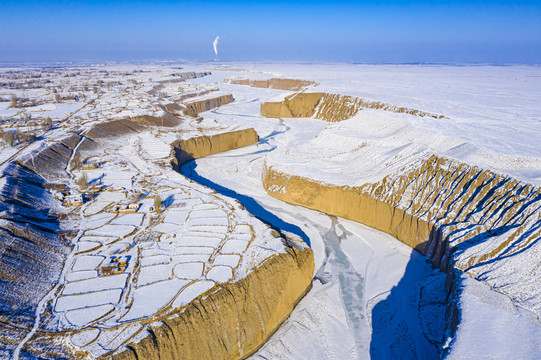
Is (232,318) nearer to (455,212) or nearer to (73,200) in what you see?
(73,200)

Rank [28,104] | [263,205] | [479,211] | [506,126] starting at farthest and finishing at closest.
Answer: [28,104] → [506,126] → [263,205] → [479,211]

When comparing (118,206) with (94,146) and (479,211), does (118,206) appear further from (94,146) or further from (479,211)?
(479,211)

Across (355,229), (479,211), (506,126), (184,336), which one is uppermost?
(506,126)

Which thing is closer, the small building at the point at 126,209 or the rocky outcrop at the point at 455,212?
the rocky outcrop at the point at 455,212

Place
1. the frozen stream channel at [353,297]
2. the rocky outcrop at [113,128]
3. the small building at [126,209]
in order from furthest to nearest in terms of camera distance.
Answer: the rocky outcrop at [113,128], the small building at [126,209], the frozen stream channel at [353,297]

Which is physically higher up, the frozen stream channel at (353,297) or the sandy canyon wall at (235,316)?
the sandy canyon wall at (235,316)

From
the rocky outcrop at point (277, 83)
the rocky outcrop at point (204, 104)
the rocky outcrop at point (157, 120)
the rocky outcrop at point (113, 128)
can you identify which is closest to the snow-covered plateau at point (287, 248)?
the rocky outcrop at point (113, 128)

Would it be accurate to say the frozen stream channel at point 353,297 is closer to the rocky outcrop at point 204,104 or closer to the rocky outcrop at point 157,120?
the rocky outcrop at point 157,120

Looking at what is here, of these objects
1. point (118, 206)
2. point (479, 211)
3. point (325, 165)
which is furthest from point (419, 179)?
point (118, 206)
